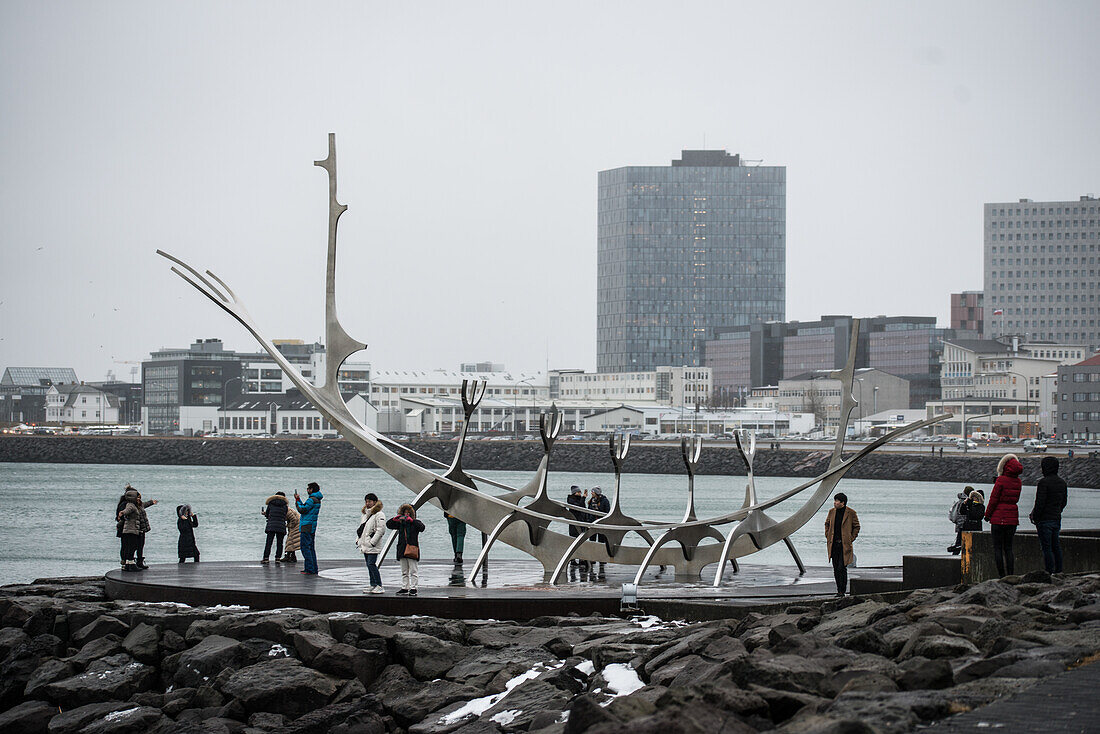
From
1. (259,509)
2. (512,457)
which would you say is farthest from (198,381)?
(259,509)

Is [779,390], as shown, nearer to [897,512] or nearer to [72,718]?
[897,512]

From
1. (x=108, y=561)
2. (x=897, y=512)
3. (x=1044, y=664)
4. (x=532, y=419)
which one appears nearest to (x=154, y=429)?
(x=532, y=419)

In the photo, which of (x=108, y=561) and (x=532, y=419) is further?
(x=532, y=419)

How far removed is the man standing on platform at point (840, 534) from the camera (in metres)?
17.4

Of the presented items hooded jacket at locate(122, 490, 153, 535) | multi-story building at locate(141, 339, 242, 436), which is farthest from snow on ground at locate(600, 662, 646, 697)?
multi-story building at locate(141, 339, 242, 436)

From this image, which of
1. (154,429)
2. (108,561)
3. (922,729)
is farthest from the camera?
(154,429)

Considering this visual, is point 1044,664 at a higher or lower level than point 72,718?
higher

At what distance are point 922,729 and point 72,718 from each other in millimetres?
10849

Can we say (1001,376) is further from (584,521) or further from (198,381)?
(584,521)

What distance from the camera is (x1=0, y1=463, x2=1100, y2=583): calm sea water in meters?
40.8

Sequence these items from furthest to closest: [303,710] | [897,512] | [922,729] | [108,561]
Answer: [897,512] < [108,561] < [303,710] < [922,729]

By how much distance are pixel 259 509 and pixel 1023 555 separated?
171ft

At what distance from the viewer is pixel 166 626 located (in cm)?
1756

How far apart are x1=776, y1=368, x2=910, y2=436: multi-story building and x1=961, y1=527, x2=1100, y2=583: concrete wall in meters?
135
